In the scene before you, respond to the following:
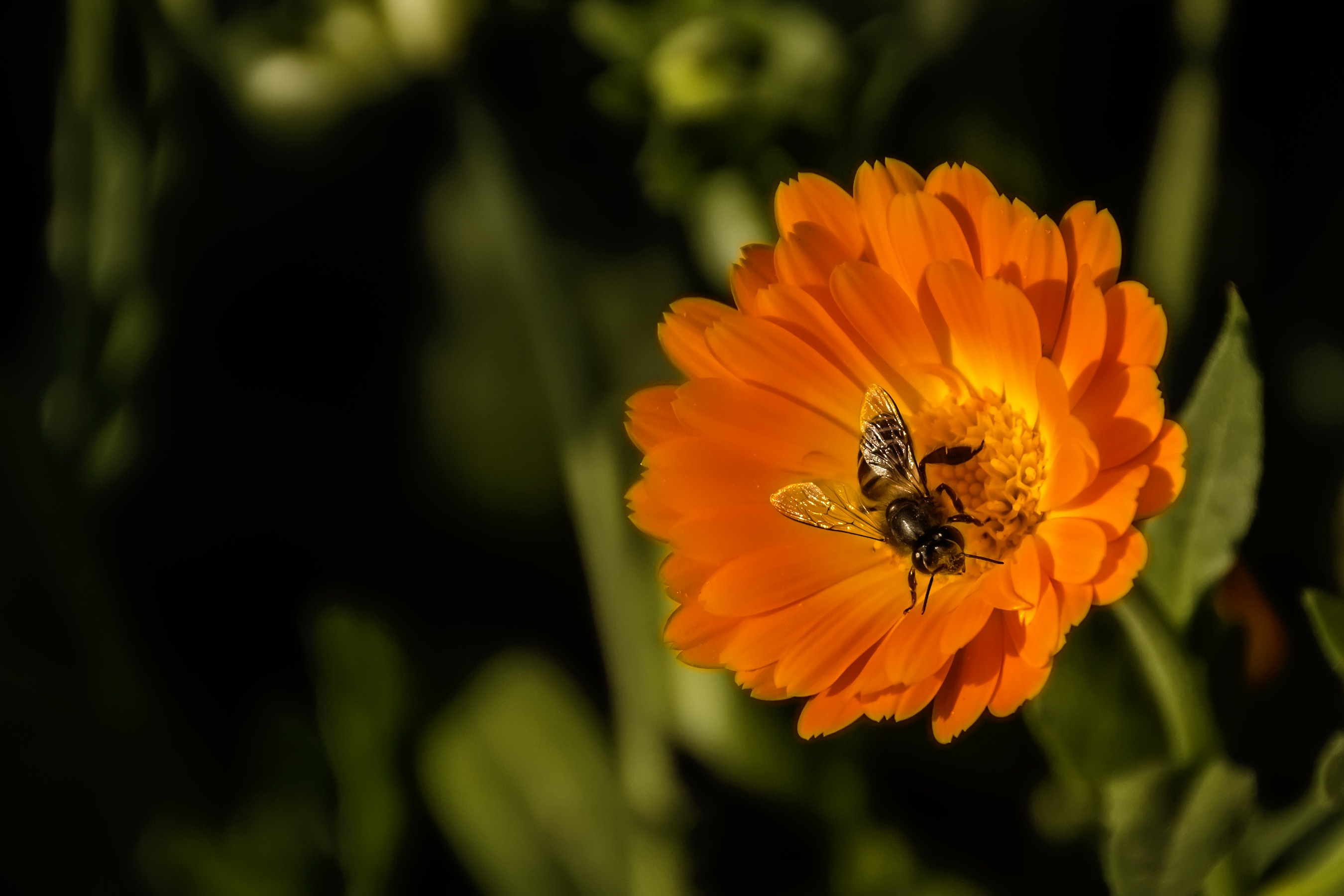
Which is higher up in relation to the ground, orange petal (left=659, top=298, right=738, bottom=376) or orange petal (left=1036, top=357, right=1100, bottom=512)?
orange petal (left=659, top=298, right=738, bottom=376)

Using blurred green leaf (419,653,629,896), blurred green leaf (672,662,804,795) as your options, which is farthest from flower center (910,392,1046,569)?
blurred green leaf (419,653,629,896)

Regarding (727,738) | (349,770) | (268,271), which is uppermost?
(268,271)

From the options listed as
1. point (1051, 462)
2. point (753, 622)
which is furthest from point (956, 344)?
point (753, 622)

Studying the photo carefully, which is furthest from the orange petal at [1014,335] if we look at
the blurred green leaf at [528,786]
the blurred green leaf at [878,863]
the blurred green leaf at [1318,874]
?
the blurred green leaf at [528,786]

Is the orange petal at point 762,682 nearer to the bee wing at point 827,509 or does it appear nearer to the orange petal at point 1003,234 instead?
the bee wing at point 827,509

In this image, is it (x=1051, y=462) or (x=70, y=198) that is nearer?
(x=1051, y=462)

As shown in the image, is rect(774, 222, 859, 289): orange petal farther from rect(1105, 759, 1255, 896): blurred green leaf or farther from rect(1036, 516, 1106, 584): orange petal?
rect(1105, 759, 1255, 896): blurred green leaf

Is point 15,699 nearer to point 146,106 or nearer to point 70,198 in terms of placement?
point 70,198
